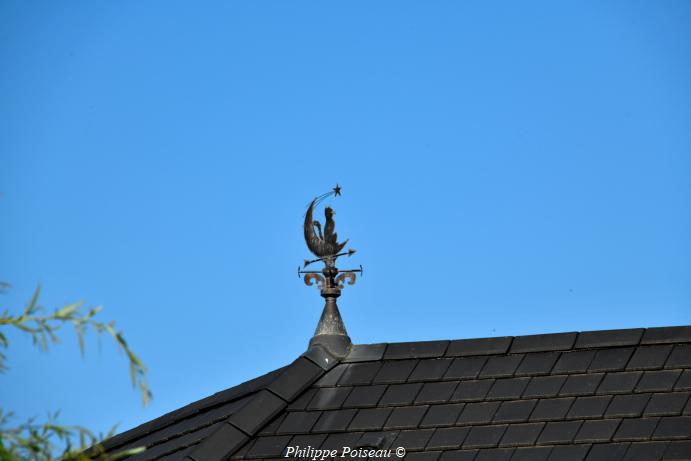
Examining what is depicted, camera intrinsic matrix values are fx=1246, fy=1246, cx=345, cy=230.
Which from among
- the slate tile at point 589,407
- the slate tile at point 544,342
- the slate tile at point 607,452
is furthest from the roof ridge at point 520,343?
the slate tile at point 607,452

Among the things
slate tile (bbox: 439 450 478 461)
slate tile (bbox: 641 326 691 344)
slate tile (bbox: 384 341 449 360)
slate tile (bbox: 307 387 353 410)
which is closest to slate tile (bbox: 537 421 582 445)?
slate tile (bbox: 439 450 478 461)

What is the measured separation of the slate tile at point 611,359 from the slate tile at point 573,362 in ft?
0.23

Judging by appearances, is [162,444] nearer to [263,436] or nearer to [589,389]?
[263,436]

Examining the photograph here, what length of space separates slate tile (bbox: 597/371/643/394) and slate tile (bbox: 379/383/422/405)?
201cm

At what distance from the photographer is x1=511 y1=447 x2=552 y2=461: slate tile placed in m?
11.9

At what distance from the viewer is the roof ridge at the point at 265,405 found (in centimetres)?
1305

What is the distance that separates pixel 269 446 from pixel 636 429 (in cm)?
383

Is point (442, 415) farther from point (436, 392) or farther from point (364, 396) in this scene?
point (364, 396)

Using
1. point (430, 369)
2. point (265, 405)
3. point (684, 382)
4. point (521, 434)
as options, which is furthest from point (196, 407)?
point (684, 382)

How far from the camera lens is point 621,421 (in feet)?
39.4

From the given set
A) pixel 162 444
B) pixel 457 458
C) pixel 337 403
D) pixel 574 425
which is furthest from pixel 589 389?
pixel 162 444

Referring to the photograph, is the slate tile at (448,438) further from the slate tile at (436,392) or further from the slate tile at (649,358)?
the slate tile at (649,358)

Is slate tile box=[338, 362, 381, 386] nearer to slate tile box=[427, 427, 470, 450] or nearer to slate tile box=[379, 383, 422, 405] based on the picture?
slate tile box=[379, 383, 422, 405]

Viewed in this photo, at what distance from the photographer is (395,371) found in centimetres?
1384
